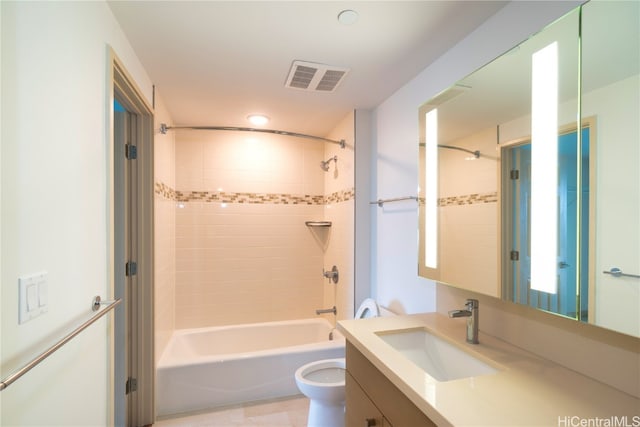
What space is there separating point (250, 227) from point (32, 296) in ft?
7.92

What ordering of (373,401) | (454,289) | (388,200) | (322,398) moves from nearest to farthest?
(373,401)
(454,289)
(322,398)
(388,200)

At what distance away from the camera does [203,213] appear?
309cm

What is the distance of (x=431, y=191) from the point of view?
5.65 feet

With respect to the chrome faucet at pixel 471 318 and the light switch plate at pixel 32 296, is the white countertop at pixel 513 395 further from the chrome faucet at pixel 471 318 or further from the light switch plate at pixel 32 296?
the light switch plate at pixel 32 296

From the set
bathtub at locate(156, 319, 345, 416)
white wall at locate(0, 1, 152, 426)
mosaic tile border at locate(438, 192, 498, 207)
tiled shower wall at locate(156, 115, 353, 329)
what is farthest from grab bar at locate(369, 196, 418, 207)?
white wall at locate(0, 1, 152, 426)

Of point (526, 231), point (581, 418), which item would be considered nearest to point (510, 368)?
point (581, 418)

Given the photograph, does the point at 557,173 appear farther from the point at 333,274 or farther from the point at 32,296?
the point at 333,274

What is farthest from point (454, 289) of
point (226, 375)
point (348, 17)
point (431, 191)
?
point (226, 375)

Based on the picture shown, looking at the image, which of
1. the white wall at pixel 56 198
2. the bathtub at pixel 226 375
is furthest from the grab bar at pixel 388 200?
the white wall at pixel 56 198

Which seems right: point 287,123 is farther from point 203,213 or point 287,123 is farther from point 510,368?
point 510,368

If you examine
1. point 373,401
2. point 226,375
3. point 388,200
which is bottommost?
point 226,375

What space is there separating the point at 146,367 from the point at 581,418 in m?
2.33

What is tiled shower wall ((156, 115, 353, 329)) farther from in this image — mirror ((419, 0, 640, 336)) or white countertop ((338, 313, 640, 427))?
white countertop ((338, 313, 640, 427))

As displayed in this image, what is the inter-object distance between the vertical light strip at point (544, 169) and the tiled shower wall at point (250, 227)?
1.75 meters
